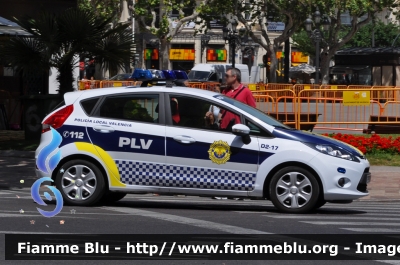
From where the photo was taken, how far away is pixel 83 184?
10.5m

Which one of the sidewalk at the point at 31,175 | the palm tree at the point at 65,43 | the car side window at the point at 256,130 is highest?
the palm tree at the point at 65,43

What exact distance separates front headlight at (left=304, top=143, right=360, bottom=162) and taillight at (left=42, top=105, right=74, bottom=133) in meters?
3.12

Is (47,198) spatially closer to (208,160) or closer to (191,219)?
(208,160)

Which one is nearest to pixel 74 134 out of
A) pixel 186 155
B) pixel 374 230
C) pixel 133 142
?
pixel 133 142

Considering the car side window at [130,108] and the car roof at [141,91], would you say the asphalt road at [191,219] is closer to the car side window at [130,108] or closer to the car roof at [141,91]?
the car side window at [130,108]

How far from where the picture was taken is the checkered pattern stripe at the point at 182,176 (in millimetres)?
10352

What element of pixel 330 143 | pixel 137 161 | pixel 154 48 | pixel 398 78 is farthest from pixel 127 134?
pixel 154 48

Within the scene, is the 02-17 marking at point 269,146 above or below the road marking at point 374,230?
above

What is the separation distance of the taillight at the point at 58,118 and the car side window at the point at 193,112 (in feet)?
4.47

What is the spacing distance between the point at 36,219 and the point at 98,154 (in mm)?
1429

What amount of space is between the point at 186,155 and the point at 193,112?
0.58 metres

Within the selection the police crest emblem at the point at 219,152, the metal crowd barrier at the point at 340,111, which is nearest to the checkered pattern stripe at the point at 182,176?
the police crest emblem at the point at 219,152

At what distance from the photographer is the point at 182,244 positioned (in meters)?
7.87

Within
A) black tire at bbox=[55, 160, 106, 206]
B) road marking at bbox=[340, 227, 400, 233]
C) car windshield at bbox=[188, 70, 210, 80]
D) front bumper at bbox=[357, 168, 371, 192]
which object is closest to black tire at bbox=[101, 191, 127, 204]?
black tire at bbox=[55, 160, 106, 206]
